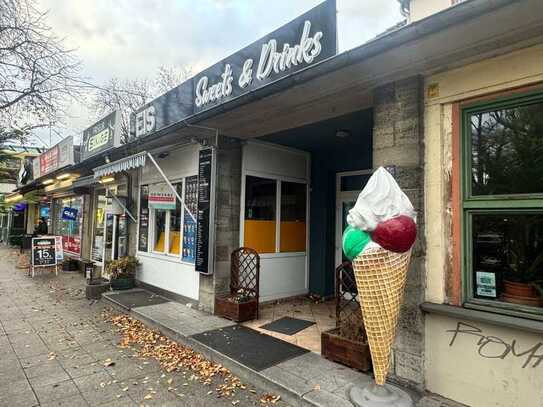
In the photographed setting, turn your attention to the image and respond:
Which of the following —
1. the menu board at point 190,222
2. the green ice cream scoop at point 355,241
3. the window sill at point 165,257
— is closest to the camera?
the green ice cream scoop at point 355,241

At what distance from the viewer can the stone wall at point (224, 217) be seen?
17.8 feet

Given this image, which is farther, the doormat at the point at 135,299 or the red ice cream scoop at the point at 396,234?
the doormat at the point at 135,299

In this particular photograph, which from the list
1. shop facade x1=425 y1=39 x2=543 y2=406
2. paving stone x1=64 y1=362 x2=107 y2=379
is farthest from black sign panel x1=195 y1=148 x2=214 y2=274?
shop facade x1=425 y1=39 x2=543 y2=406

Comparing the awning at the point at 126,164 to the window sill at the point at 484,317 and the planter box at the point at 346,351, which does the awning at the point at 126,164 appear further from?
the window sill at the point at 484,317

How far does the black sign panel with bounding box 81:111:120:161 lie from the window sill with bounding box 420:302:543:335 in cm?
703

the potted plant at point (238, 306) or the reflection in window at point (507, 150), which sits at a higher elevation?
the reflection in window at point (507, 150)

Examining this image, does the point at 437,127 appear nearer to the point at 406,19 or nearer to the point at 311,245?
the point at 311,245

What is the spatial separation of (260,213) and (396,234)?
154 inches

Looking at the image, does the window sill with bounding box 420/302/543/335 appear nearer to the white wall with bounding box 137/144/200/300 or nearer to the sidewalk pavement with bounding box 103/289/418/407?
the sidewalk pavement with bounding box 103/289/418/407

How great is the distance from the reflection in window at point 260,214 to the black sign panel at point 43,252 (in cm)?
758

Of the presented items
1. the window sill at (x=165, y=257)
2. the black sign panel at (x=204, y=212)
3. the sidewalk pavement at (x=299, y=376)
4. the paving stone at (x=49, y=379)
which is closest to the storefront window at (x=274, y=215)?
the black sign panel at (x=204, y=212)

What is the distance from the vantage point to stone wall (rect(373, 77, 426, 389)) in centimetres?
300

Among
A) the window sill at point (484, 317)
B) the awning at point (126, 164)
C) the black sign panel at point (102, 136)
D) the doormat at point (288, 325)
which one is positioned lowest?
the doormat at point (288, 325)

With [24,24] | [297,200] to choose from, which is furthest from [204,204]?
[24,24]
